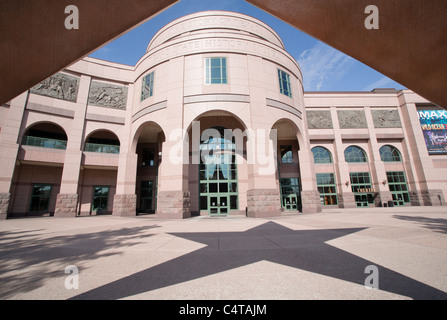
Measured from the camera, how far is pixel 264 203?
45.6 feet

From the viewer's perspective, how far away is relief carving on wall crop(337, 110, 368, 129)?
2527 centimetres

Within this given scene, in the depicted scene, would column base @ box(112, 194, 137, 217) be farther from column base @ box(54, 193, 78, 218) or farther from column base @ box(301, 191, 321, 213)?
column base @ box(301, 191, 321, 213)

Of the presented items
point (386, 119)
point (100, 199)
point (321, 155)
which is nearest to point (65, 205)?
point (100, 199)

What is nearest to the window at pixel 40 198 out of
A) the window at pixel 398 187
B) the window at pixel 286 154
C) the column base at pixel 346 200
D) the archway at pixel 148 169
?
the archway at pixel 148 169

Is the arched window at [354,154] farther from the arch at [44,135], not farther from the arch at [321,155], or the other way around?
the arch at [44,135]

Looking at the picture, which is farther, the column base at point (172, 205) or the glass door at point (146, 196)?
the glass door at point (146, 196)

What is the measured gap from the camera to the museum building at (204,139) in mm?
14992

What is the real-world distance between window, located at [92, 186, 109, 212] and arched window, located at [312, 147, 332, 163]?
26199mm

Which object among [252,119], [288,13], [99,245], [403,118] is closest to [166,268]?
[99,245]

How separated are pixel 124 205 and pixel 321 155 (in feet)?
79.0

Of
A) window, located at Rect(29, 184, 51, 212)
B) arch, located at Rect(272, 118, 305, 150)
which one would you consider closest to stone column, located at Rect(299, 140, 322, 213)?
arch, located at Rect(272, 118, 305, 150)

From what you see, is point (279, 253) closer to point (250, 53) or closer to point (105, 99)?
point (250, 53)

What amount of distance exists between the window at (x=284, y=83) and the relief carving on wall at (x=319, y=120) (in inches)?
343

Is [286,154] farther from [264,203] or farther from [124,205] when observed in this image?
[124,205]
